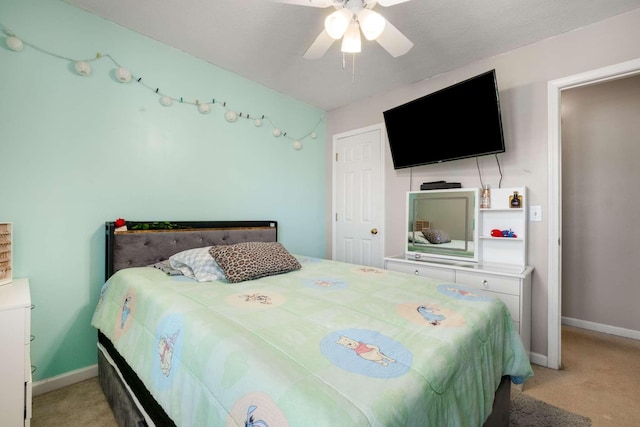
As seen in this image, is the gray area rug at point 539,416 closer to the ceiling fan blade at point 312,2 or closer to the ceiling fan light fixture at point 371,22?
the ceiling fan light fixture at point 371,22

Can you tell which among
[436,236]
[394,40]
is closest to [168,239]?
[394,40]

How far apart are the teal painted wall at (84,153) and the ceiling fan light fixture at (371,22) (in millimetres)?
1672

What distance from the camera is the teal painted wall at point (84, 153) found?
5.97 ft

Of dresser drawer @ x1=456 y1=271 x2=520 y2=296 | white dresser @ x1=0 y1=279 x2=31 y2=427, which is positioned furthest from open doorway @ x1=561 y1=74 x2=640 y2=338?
white dresser @ x1=0 y1=279 x2=31 y2=427

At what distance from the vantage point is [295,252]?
3512 mm

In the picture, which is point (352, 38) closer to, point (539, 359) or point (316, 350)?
point (316, 350)

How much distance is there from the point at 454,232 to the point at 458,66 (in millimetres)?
1584

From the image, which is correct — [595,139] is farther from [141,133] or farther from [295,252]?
[141,133]

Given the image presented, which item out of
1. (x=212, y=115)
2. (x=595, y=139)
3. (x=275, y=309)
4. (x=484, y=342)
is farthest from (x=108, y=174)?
(x=595, y=139)

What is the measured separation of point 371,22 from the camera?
1570 mm

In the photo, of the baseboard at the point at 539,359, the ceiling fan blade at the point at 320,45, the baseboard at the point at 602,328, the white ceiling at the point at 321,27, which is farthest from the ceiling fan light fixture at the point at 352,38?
the baseboard at the point at 602,328

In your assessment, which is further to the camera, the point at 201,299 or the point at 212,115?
the point at 212,115

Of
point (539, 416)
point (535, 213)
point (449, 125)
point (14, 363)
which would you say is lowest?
point (539, 416)

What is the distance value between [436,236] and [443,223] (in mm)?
148
